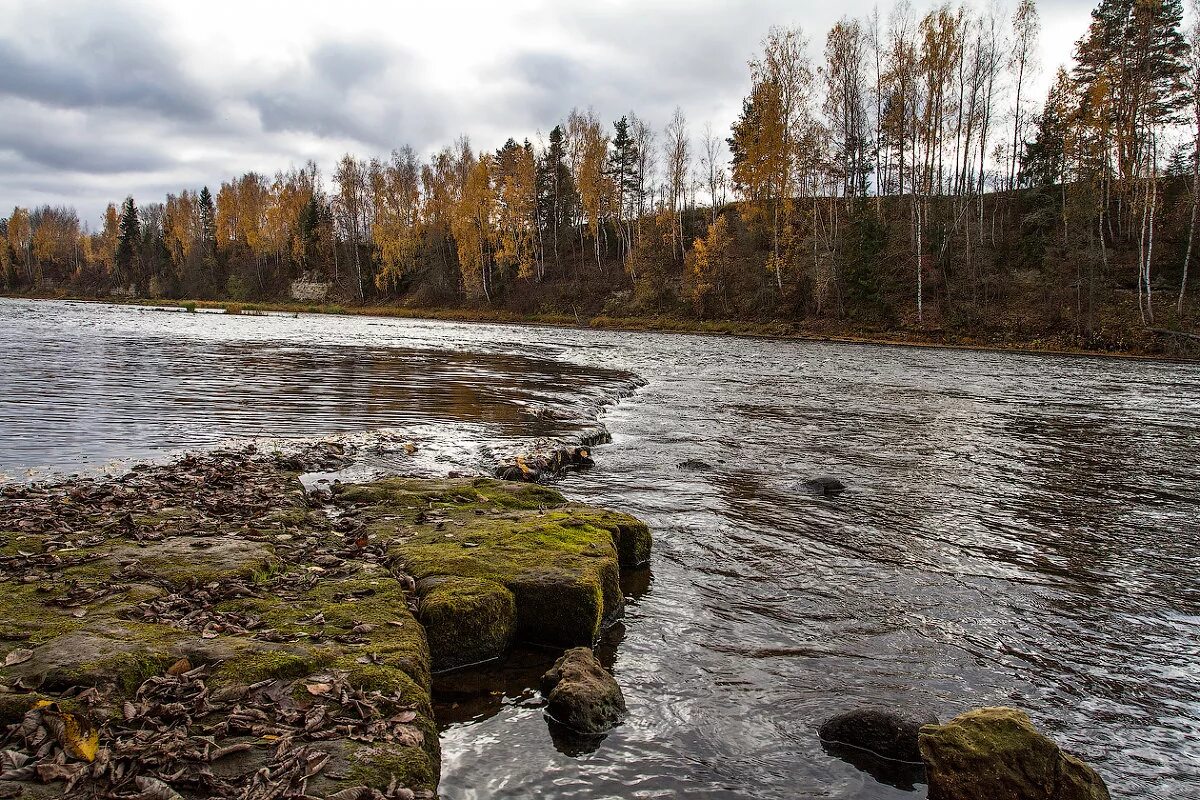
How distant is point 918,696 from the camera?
496 cm

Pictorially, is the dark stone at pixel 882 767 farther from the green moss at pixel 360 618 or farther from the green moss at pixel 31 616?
the green moss at pixel 31 616

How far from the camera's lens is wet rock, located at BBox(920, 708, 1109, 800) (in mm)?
3674

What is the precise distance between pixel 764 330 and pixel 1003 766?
48.2 meters

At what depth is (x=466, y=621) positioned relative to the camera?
521cm

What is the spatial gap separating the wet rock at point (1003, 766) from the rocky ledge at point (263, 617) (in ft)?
8.80

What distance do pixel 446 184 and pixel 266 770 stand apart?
305 ft

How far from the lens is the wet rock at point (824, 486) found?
405 inches

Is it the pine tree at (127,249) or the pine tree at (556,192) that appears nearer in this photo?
the pine tree at (556,192)

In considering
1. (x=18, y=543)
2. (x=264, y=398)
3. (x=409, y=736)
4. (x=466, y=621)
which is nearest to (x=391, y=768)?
(x=409, y=736)

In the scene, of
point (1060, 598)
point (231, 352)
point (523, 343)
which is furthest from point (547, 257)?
point (1060, 598)

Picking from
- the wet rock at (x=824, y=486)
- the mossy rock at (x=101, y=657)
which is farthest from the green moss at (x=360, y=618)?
the wet rock at (x=824, y=486)

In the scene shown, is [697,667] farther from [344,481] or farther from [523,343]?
[523,343]

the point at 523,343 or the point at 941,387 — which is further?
the point at 523,343

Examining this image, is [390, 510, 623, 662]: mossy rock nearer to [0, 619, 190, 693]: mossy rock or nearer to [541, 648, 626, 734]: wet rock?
[541, 648, 626, 734]: wet rock
